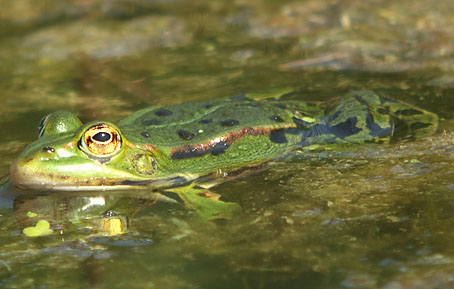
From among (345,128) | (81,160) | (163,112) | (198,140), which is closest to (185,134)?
(198,140)

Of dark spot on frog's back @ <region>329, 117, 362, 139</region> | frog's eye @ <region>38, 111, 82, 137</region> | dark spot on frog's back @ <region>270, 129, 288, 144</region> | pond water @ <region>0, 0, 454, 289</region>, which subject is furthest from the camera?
dark spot on frog's back @ <region>329, 117, 362, 139</region>

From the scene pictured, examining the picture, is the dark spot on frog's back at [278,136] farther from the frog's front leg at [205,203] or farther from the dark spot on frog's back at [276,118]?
the frog's front leg at [205,203]

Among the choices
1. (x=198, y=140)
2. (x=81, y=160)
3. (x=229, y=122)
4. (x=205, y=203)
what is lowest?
(x=205, y=203)

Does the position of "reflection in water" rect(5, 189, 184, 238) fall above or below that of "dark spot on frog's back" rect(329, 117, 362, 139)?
below

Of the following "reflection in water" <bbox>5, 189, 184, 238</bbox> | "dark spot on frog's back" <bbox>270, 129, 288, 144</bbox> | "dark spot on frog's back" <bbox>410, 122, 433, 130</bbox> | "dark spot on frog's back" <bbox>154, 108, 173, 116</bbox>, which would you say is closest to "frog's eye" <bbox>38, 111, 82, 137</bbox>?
"reflection in water" <bbox>5, 189, 184, 238</bbox>

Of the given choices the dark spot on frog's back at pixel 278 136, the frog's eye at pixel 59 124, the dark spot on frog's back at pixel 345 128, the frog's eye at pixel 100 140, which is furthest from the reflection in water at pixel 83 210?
the dark spot on frog's back at pixel 345 128

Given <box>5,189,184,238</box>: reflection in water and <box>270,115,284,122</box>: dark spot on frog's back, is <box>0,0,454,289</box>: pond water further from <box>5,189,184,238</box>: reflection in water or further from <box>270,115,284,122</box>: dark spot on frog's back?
<box>270,115,284,122</box>: dark spot on frog's back

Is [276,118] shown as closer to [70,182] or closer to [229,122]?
[229,122]
